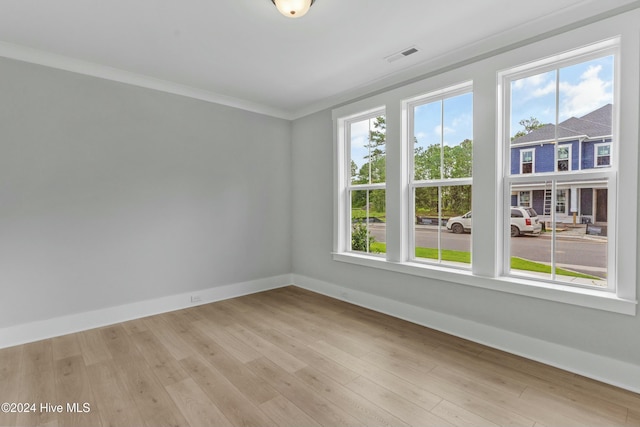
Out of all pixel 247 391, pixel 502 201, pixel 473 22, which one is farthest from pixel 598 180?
pixel 247 391

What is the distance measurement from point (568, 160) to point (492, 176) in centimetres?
54

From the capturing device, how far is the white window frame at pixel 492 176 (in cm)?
211

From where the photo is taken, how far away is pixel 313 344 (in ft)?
9.31

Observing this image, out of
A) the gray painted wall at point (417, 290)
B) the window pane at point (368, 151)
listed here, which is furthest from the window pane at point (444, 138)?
the gray painted wall at point (417, 290)

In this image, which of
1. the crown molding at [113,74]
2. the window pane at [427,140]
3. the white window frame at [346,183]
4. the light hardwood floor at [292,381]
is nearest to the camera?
the light hardwood floor at [292,381]

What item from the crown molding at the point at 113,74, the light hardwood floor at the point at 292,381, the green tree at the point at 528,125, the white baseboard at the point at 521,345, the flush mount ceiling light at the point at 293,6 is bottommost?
the light hardwood floor at the point at 292,381

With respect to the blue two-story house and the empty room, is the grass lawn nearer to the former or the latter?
the empty room

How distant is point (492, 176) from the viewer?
2752 millimetres

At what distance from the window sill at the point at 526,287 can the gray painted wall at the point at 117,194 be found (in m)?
2.26

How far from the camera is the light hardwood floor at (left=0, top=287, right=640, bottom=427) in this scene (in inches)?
73.6

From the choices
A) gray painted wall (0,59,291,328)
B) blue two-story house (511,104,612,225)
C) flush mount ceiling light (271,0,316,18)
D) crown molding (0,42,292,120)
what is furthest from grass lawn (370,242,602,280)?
crown molding (0,42,292,120)

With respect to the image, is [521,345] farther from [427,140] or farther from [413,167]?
[427,140]

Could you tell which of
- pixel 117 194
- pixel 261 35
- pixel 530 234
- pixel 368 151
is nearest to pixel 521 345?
pixel 530 234

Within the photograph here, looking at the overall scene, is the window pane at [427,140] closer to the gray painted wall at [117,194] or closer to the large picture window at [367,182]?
the large picture window at [367,182]
